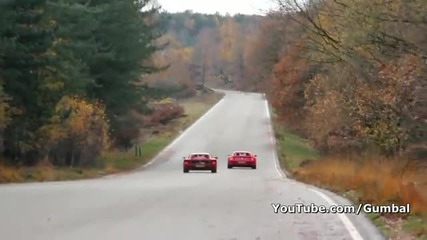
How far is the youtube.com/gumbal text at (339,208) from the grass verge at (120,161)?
16.7 meters

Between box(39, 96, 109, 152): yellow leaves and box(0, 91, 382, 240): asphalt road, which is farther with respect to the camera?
box(39, 96, 109, 152): yellow leaves

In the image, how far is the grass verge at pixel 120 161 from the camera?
34.6 meters

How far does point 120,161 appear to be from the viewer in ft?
184

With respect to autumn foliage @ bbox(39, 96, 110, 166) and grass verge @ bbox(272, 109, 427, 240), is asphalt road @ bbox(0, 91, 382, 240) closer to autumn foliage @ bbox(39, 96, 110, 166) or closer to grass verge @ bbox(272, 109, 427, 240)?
grass verge @ bbox(272, 109, 427, 240)

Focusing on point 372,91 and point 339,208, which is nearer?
point 339,208

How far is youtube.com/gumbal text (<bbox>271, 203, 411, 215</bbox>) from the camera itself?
1641 centimetres

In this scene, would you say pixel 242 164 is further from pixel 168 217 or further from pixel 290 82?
pixel 168 217

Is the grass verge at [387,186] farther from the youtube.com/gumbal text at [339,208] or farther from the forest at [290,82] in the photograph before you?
the youtube.com/gumbal text at [339,208]

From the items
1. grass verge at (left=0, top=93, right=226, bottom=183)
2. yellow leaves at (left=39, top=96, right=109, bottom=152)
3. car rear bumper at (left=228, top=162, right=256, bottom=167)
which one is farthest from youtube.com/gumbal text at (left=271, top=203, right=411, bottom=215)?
car rear bumper at (left=228, top=162, right=256, bottom=167)

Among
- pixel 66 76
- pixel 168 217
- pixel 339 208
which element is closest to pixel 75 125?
pixel 66 76

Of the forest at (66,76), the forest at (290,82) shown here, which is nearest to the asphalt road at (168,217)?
the forest at (290,82)

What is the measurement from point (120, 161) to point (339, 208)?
39.2 metres

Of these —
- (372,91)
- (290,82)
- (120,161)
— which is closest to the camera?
(372,91)

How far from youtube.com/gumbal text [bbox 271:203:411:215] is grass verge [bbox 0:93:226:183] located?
16.7m
